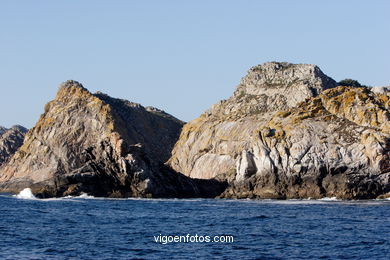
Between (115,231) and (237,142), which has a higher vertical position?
(237,142)

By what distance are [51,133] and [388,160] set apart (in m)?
94.0

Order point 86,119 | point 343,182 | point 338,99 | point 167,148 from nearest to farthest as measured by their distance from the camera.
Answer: point 343,182 < point 338,99 < point 86,119 < point 167,148

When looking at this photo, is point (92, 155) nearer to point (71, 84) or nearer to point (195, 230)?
point (195, 230)

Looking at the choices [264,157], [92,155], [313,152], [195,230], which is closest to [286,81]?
[264,157]

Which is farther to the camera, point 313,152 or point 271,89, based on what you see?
point 271,89

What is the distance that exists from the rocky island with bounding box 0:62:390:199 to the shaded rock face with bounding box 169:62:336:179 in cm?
34

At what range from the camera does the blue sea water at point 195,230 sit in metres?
47.3

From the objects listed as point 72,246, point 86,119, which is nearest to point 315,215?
point 72,246

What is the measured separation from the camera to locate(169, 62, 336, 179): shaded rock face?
142m

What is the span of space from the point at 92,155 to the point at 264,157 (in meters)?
30.3

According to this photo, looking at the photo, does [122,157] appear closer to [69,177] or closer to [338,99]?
[69,177]

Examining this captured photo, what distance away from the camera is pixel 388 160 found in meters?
106

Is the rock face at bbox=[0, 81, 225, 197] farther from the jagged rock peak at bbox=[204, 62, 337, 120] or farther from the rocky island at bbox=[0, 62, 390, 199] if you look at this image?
the jagged rock peak at bbox=[204, 62, 337, 120]

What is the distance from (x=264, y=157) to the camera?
373 feet
